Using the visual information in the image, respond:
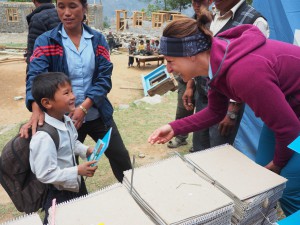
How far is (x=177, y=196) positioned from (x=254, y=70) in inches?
27.6

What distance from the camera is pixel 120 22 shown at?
28125 millimetres

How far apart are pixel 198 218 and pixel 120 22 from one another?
94.4 feet

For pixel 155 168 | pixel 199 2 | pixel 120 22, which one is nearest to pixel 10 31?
pixel 120 22

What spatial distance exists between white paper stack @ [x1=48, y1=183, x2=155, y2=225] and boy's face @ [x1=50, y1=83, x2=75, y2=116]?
862 millimetres

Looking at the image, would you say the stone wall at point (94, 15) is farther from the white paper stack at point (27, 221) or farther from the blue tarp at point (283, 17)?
the white paper stack at point (27, 221)

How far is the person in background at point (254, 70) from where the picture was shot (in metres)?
1.38

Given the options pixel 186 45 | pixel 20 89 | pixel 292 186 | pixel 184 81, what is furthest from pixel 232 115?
pixel 20 89

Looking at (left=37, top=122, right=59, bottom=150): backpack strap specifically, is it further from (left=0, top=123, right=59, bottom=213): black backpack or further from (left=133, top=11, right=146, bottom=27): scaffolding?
(left=133, top=11, right=146, bottom=27): scaffolding

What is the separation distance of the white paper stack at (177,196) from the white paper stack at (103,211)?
60 millimetres

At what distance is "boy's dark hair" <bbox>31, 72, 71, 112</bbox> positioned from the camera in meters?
1.87

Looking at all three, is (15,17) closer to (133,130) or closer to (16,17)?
(16,17)

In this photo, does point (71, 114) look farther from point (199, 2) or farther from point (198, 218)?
point (199, 2)

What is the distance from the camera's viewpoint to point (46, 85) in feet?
6.12

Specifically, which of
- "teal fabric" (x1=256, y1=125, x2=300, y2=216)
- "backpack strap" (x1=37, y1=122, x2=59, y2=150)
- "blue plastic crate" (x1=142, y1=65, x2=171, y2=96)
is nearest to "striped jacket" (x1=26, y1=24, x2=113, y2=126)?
"backpack strap" (x1=37, y1=122, x2=59, y2=150)
